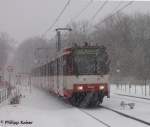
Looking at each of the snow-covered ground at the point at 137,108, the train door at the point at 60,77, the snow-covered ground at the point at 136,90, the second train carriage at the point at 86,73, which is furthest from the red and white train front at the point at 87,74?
the snow-covered ground at the point at 136,90

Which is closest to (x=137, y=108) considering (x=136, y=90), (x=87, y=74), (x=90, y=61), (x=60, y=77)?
(x=87, y=74)

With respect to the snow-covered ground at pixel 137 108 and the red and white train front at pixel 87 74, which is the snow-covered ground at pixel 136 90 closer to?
the snow-covered ground at pixel 137 108

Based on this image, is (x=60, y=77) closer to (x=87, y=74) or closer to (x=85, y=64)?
(x=85, y=64)

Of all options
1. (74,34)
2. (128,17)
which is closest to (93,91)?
(74,34)

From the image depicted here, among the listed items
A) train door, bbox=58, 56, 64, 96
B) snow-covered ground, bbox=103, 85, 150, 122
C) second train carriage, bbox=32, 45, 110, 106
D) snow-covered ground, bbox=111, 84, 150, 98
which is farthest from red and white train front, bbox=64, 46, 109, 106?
snow-covered ground, bbox=111, 84, 150, 98

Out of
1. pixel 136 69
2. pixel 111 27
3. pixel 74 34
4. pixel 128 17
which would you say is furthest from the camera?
pixel 128 17

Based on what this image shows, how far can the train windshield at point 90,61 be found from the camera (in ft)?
76.4

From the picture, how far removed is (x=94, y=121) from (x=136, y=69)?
150ft

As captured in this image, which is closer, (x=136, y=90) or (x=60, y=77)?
(x=60, y=77)

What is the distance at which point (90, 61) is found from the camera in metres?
23.5

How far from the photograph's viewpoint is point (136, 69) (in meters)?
61.6

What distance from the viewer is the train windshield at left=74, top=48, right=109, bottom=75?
23.3 m

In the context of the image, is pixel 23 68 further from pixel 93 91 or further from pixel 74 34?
pixel 93 91

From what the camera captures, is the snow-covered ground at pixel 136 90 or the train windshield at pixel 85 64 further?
the snow-covered ground at pixel 136 90
